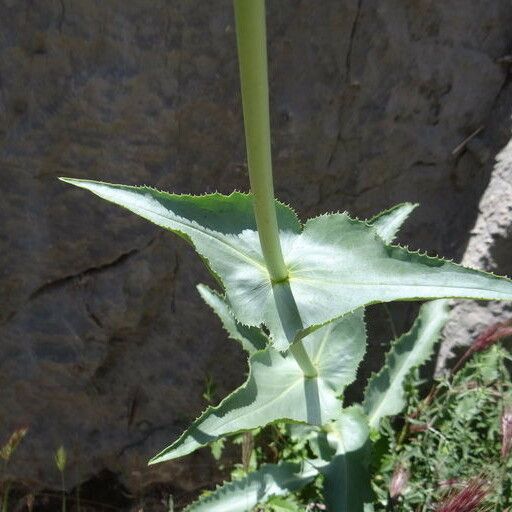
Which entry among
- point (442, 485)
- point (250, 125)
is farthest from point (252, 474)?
point (250, 125)

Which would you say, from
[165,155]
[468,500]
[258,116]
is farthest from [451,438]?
[258,116]

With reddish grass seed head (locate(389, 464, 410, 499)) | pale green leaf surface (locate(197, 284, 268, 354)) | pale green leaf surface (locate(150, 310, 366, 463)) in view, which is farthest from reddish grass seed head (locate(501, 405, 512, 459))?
pale green leaf surface (locate(197, 284, 268, 354))

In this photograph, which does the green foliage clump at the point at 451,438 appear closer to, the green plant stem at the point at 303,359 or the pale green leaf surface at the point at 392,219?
the green plant stem at the point at 303,359

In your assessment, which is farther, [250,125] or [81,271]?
[81,271]

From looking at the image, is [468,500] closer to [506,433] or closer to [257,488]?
[506,433]

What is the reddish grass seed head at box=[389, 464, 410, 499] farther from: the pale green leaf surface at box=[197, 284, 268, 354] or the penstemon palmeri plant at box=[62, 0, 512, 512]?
the pale green leaf surface at box=[197, 284, 268, 354]

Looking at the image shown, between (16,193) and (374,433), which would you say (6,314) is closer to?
(16,193)
